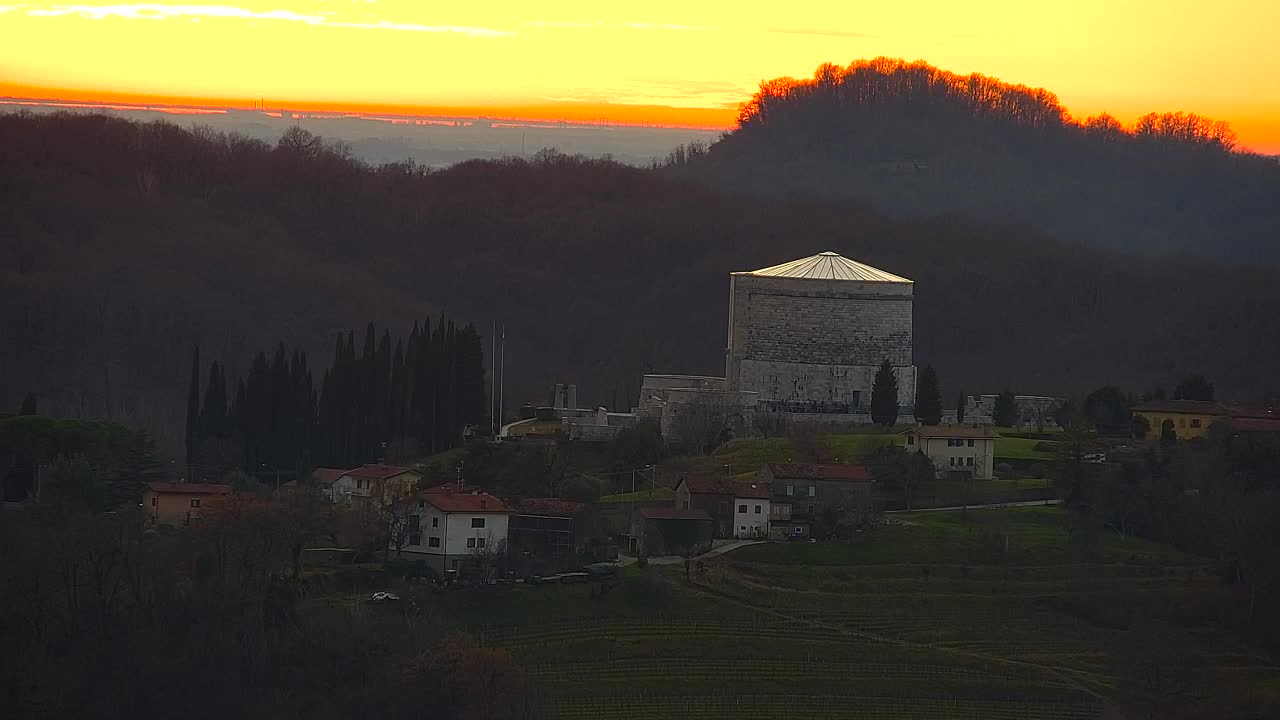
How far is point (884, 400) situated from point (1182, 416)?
6900mm

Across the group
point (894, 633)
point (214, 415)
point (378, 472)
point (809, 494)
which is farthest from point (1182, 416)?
point (214, 415)

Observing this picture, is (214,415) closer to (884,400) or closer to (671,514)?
(671,514)

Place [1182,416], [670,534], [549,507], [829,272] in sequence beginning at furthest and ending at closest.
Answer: [829,272]
[1182,416]
[549,507]
[670,534]

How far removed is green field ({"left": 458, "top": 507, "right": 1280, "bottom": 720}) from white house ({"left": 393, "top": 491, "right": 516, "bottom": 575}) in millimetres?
2941

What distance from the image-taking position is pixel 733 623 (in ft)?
147

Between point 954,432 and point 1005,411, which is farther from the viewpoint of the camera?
point 1005,411

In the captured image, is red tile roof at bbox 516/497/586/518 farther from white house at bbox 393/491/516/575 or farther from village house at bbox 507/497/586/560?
white house at bbox 393/491/516/575

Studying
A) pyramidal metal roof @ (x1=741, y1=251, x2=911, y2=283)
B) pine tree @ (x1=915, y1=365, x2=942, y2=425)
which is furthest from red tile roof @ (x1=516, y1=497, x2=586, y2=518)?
pyramidal metal roof @ (x1=741, y1=251, x2=911, y2=283)

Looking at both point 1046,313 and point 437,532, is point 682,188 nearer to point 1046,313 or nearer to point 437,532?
point 1046,313

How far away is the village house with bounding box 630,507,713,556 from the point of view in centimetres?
4934

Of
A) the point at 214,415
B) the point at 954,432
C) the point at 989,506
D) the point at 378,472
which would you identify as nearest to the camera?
the point at 989,506

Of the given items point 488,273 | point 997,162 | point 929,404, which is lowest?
point 929,404

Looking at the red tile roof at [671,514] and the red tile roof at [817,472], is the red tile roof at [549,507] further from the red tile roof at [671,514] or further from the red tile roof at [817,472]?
the red tile roof at [817,472]

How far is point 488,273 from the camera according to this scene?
11544 centimetres
